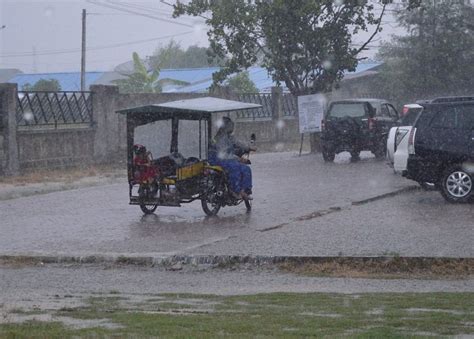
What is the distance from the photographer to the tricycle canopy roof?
16.1 m

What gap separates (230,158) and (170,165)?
103cm

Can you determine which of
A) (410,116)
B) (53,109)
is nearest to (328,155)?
(410,116)


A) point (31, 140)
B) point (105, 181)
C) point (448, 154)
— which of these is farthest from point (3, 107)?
point (448, 154)

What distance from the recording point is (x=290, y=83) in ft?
107

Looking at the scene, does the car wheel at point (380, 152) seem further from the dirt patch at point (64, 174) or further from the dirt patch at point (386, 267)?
the dirt patch at point (386, 267)

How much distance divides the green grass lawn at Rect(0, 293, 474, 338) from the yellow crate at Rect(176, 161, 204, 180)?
20.6 feet

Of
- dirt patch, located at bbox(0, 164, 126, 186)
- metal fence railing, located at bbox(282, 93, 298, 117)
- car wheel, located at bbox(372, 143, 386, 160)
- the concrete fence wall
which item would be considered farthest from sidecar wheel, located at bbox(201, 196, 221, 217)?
metal fence railing, located at bbox(282, 93, 298, 117)

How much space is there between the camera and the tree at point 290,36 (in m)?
30.6

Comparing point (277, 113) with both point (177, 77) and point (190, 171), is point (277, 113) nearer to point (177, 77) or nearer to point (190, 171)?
point (177, 77)

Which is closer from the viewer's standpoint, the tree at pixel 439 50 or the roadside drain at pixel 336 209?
the roadside drain at pixel 336 209

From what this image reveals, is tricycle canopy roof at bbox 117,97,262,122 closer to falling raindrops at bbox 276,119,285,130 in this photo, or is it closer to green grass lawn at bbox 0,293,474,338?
green grass lawn at bbox 0,293,474,338

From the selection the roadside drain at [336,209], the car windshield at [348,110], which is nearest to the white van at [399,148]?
the roadside drain at [336,209]

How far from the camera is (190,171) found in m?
16.2

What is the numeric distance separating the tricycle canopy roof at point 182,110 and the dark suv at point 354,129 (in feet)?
35.4
